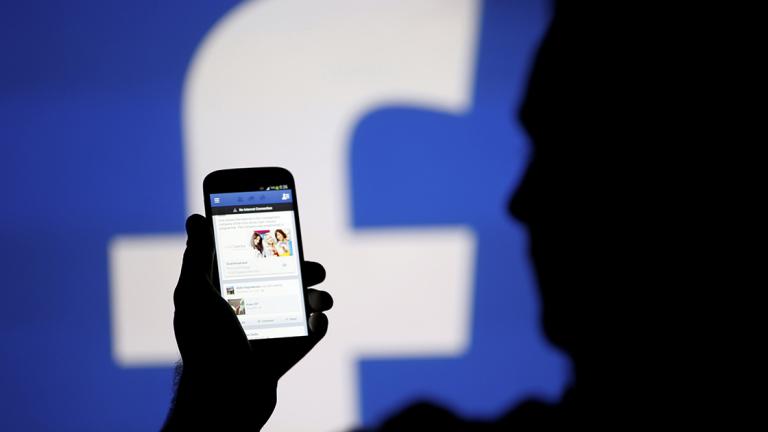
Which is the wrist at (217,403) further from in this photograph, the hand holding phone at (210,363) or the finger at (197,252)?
the finger at (197,252)

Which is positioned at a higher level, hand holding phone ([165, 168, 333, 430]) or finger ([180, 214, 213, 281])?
finger ([180, 214, 213, 281])

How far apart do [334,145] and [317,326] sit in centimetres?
44

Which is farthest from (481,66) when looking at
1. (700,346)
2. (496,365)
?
(700,346)

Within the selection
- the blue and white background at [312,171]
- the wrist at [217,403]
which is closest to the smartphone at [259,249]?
the wrist at [217,403]

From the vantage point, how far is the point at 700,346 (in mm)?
1343

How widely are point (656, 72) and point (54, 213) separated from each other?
1.30 m

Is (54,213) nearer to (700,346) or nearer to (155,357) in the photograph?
(155,357)

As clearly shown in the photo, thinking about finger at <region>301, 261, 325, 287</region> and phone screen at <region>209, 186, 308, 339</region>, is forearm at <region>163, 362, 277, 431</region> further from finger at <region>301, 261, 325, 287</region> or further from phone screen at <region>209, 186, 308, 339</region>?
finger at <region>301, 261, 325, 287</region>

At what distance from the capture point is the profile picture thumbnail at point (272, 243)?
98 cm

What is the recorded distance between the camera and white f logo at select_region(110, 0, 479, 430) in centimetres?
129

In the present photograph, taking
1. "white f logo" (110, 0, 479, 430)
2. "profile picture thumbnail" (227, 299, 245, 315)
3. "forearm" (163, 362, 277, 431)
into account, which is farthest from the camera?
"white f logo" (110, 0, 479, 430)

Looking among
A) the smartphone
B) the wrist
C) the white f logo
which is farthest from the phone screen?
the white f logo

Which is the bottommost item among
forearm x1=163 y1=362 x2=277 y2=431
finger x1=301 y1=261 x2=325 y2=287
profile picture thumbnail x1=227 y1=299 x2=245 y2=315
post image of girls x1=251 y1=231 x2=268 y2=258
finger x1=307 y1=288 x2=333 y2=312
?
forearm x1=163 y1=362 x2=277 y2=431

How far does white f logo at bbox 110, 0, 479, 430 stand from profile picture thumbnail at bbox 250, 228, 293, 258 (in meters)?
0.31
